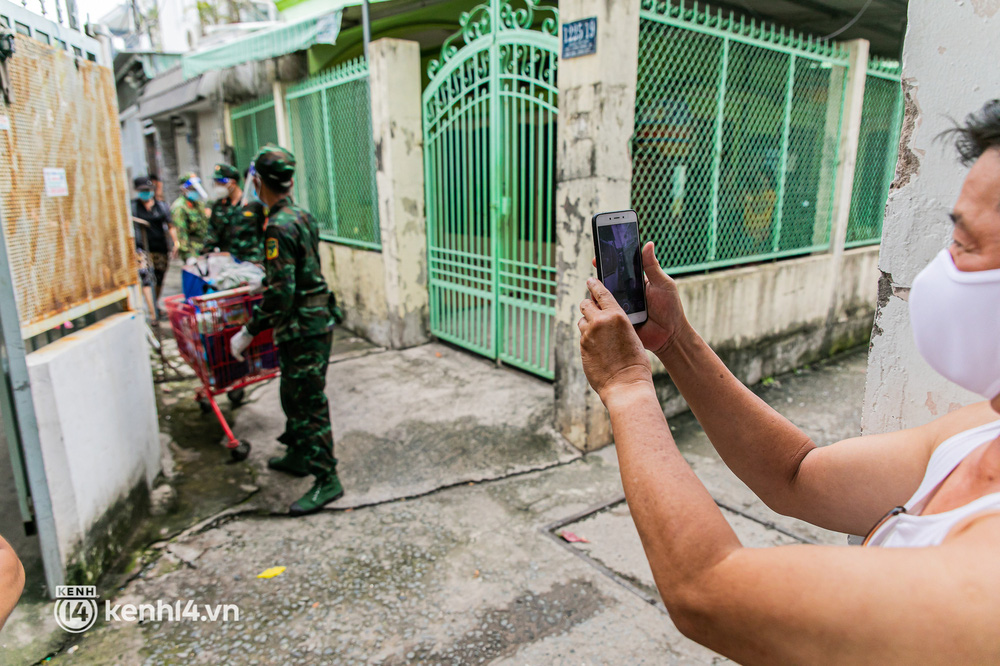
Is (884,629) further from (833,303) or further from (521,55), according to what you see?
(833,303)

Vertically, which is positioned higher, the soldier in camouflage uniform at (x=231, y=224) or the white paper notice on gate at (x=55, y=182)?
the white paper notice on gate at (x=55, y=182)

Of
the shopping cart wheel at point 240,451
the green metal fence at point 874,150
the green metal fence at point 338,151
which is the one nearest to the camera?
the shopping cart wheel at point 240,451

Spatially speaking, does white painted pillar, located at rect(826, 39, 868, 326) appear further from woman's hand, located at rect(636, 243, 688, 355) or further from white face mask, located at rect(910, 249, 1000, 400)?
white face mask, located at rect(910, 249, 1000, 400)

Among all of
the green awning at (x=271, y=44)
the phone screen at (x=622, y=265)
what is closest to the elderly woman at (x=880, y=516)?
the phone screen at (x=622, y=265)

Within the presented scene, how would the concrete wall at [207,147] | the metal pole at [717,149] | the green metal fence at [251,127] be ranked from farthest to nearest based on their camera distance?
the concrete wall at [207,147], the green metal fence at [251,127], the metal pole at [717,149]

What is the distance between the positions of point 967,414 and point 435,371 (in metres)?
4.82

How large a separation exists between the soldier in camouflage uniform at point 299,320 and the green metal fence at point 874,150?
5178 millimetres

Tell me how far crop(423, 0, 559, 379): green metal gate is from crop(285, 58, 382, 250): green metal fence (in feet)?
2.68

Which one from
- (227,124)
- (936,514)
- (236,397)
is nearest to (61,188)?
(236,397)

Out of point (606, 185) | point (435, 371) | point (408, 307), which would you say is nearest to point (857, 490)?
point (606, 185)

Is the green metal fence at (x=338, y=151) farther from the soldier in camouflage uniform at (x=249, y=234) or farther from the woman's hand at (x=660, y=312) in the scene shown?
the woman's hand at (x=660, y=312)

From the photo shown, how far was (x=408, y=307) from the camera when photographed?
6316 millimetres

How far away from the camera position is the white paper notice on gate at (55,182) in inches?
111
